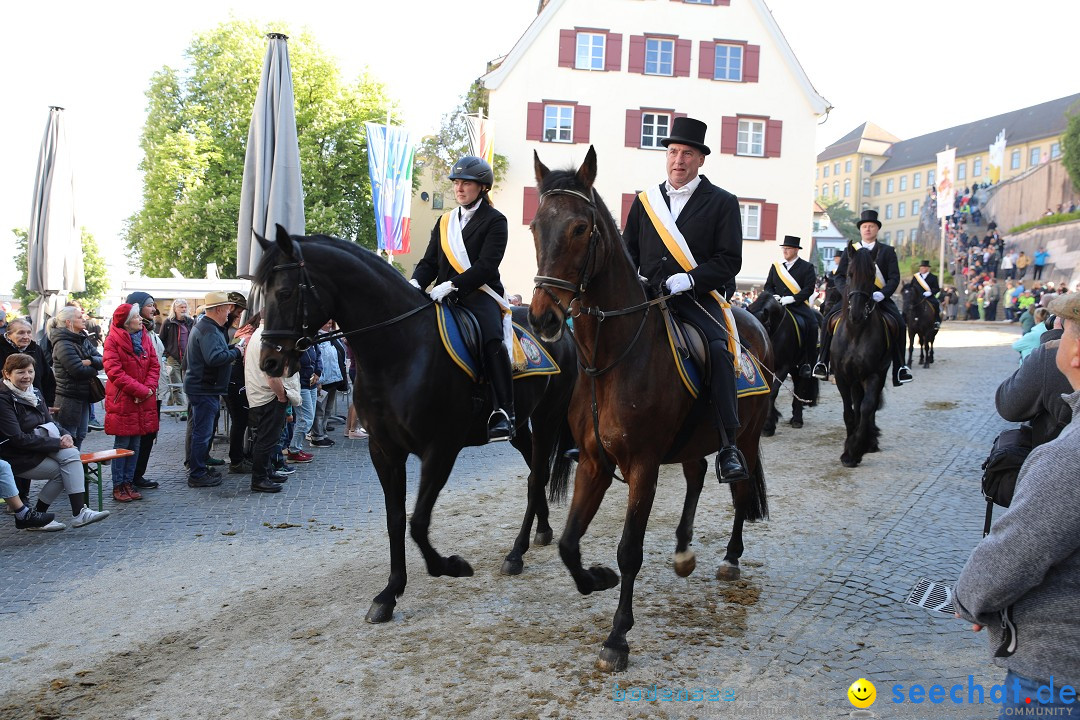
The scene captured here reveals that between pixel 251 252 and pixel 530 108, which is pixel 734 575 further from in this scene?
pixel 530 108

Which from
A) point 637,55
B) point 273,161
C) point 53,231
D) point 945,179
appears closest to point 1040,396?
point 273,161

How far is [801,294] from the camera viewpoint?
12164mm

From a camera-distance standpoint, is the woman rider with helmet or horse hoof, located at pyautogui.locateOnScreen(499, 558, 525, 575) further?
horse hoof, located at pyautogui.locateOnScreen(499, 558, 525, 575)

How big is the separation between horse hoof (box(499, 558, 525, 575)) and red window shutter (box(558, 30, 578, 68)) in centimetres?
2926

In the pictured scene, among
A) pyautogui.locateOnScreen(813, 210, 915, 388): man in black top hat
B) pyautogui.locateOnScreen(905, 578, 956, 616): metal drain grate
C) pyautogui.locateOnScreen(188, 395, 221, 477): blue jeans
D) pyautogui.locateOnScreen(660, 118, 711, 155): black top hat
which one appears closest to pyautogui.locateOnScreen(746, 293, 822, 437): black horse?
pyautogui.locateOnScreen(813, 210, 915, 388): man in black top hat

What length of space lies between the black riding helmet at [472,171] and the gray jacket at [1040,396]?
3633 mm

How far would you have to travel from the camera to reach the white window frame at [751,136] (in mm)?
32625

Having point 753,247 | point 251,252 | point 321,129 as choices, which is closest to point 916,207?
point 753,247

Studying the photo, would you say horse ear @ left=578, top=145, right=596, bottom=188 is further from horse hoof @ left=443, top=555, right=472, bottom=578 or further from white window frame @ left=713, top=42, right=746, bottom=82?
white window frame @ left=713, top=42, right=746, bottom=82

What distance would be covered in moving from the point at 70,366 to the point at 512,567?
5.94 m

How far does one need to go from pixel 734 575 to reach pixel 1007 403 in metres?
2.32

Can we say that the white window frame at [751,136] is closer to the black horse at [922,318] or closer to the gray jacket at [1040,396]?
the black horse at [922,318]

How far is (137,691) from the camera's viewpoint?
4.04 metres

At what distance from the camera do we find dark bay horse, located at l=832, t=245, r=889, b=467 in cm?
959
